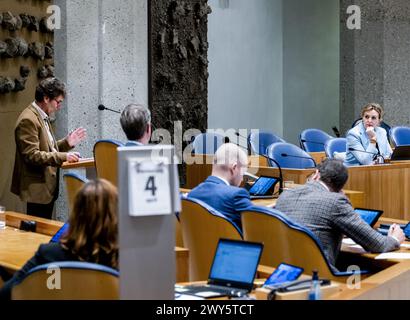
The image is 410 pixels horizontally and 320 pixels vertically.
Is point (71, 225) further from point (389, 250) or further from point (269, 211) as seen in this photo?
point (389, 250)

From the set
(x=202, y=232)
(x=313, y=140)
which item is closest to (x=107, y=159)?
(x=202, y=232)

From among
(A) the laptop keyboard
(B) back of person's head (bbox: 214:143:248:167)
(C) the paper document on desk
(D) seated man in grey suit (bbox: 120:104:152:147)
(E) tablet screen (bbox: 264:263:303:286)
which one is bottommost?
(A) the laptop keyboard

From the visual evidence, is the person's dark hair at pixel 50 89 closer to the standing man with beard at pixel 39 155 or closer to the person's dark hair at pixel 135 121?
the standing man with beard at pixel 39 155

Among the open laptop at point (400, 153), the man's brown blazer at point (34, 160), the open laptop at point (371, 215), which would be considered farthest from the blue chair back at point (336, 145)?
the open laptop at point (371, 215)

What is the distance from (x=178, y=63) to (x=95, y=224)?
734 centimetres

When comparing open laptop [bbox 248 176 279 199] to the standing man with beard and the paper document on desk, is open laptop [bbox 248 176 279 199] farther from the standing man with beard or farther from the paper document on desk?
the paper document on desk

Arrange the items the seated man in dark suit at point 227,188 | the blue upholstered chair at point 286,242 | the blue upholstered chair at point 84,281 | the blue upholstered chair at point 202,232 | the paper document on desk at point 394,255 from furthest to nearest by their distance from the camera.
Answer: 1. the seated man in dark suit at point 227,188
2. the blue upholstered chair at point 202,232
3. the paper document on desk at point 394,255
4. the blue upholstered chair at point 286,242
5. the blue upholstered chair at point 84,281

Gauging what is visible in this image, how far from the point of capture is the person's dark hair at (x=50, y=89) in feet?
19.8

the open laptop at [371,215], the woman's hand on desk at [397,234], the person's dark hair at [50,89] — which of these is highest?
the person's dark hair at [50,89]

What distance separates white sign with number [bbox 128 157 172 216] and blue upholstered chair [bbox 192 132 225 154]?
20.4 feet

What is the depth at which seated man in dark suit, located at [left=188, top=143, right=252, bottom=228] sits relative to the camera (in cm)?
473

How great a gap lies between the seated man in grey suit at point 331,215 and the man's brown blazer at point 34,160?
207cm

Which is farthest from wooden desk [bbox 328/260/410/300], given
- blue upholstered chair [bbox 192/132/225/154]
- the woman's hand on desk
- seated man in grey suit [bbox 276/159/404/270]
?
blue upholstered chair [bbox 192/132/225/154]

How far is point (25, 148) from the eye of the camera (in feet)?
19.8
